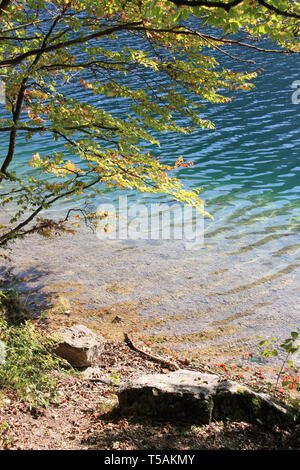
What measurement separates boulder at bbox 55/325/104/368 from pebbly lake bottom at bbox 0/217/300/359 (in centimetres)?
148

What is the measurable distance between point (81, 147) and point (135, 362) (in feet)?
14.0

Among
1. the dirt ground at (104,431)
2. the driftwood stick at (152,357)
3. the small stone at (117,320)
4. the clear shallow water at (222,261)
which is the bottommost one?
the driftwood stick at (152,357)

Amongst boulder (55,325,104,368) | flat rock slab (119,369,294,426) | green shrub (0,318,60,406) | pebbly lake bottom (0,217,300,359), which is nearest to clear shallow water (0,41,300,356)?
pebbly lake bottom (0,217,300,359)

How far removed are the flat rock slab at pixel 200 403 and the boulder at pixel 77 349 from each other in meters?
2.23

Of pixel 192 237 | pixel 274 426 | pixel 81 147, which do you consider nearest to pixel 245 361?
pixel 274 426

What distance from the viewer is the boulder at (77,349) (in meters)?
8.83

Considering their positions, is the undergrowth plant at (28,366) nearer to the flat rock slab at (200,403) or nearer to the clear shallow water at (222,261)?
the flat rock slab at (200,403)

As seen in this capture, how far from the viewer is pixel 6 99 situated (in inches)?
379

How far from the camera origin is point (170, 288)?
40.9 feet

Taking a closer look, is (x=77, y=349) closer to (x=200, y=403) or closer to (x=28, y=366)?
(x=28, y=366)

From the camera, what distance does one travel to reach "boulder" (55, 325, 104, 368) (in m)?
8.83

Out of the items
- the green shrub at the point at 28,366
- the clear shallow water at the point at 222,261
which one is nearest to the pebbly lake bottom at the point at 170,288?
the clear shallow water at the point at 222,261

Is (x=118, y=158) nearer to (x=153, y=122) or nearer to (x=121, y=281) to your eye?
(x=153, y=122)

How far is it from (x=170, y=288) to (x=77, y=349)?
4.17 metres
